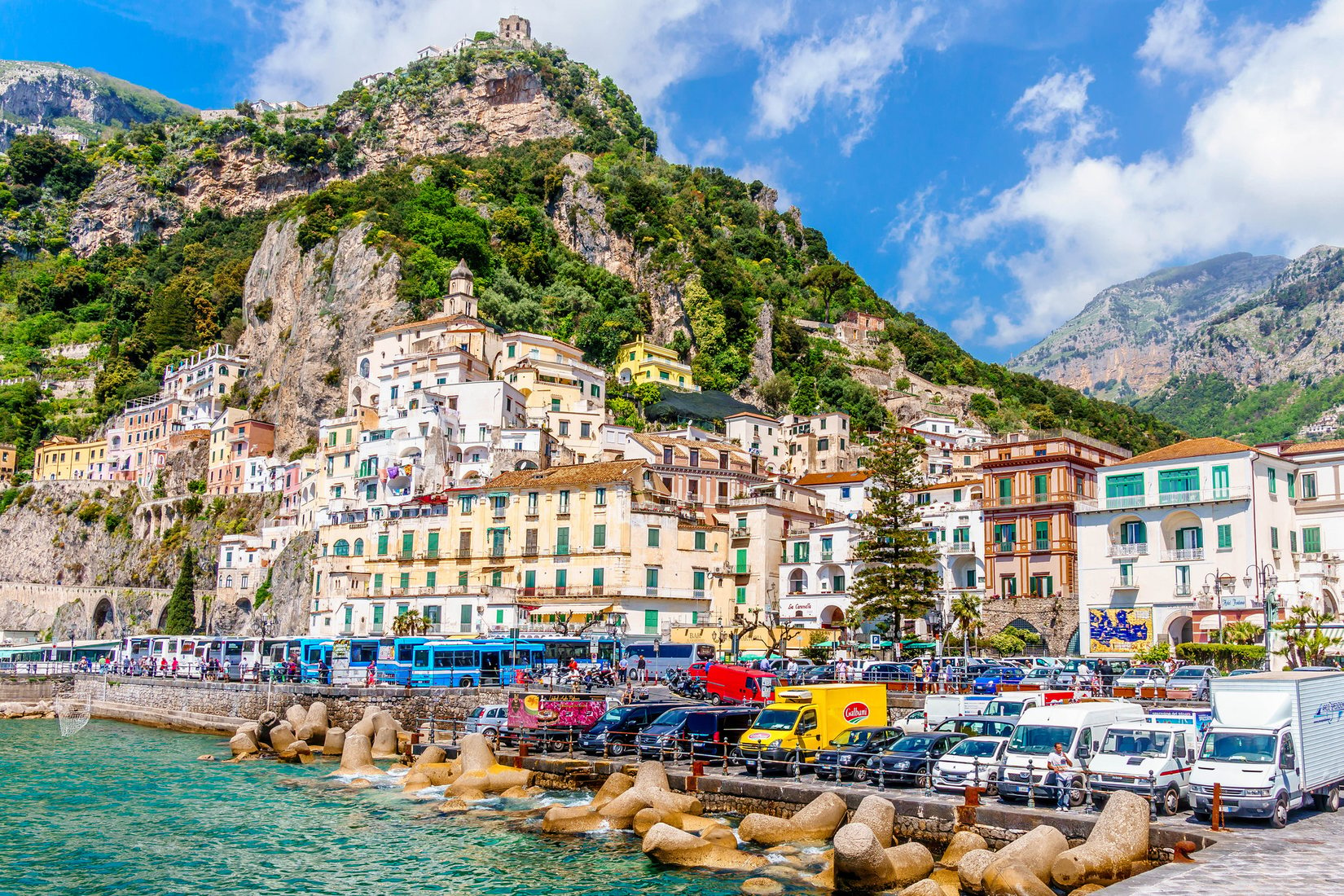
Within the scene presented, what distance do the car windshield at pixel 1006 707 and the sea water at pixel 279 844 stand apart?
9535 mm

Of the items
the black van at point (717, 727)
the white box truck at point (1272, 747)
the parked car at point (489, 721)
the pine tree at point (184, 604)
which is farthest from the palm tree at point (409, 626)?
the white box truck at point (1272, 747)

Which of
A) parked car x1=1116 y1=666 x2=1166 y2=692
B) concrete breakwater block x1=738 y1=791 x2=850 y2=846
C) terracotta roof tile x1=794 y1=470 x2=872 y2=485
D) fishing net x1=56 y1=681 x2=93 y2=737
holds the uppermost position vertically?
terracotta roof tile x1=794 y1=470 x2=872 y2=485

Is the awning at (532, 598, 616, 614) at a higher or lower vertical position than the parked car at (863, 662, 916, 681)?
higher

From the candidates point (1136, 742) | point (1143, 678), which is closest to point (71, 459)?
point (1143, 678)

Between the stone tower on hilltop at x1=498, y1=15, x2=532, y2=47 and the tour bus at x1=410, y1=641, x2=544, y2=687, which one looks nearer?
the tour bus at x1=410, y1=641, x2=544, y2=687

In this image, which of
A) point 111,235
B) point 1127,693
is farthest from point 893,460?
point 111,235

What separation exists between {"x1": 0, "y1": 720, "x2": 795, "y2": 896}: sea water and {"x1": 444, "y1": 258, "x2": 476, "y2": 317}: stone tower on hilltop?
203 feet

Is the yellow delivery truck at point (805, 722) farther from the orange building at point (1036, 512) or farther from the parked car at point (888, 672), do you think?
the orange building at point (1036, 512)

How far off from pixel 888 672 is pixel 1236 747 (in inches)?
878

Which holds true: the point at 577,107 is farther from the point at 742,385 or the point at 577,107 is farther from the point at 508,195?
the point at 742,385

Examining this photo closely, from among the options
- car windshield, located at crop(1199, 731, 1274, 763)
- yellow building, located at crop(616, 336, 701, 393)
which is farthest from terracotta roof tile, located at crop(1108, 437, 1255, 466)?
yellow building, located at crop(616, 336, 701, 393)

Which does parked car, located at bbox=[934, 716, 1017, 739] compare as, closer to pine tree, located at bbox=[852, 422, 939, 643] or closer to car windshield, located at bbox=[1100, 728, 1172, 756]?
car windshield, located at bbox=[1100, 728, 1172, 756]

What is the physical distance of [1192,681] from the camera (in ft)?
117

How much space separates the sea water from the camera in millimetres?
22719
